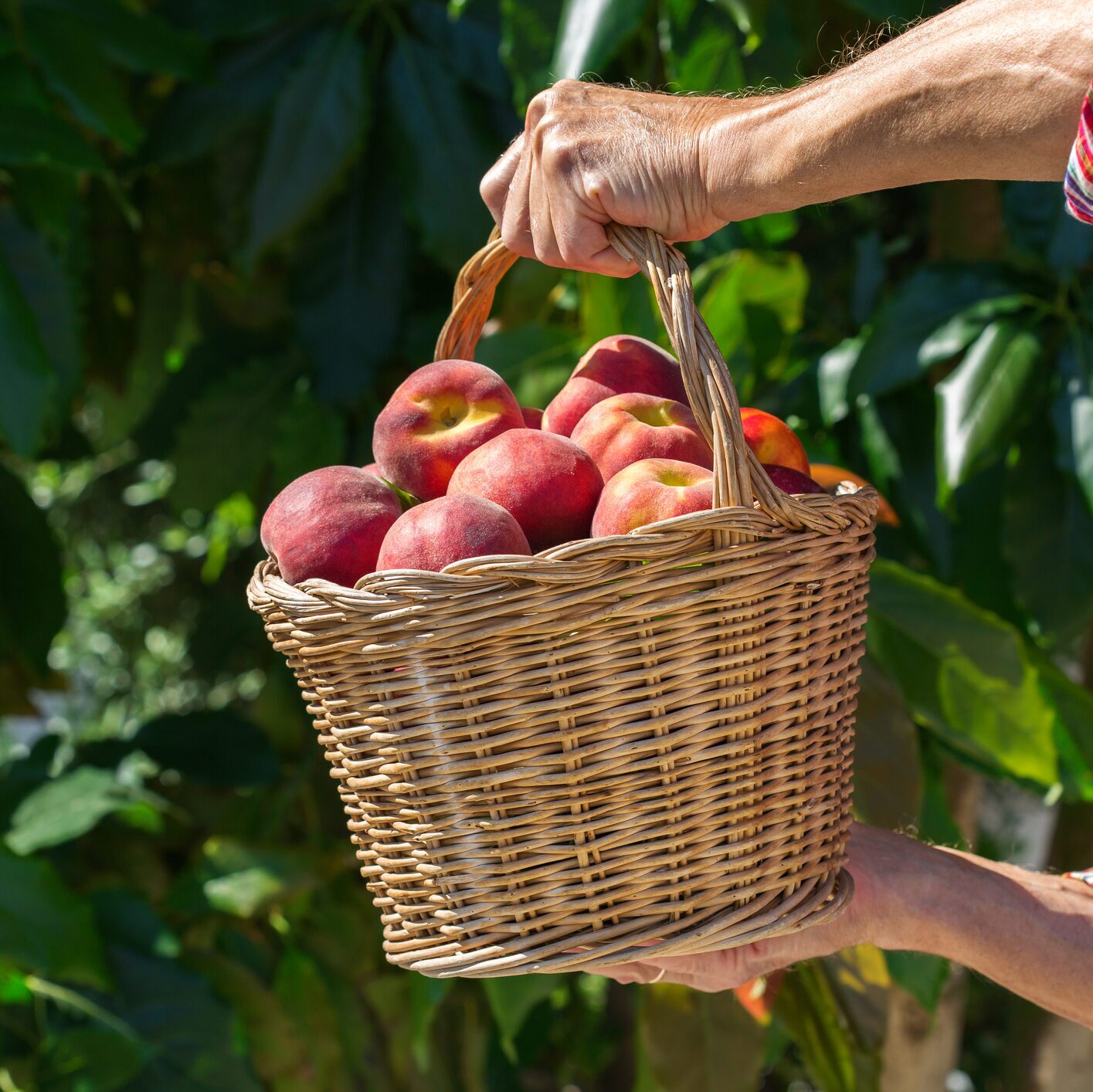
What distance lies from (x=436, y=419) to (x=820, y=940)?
514 millimetres

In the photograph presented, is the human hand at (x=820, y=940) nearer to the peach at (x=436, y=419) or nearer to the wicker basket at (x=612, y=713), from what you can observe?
the wicker basket at (x=612, y=713)

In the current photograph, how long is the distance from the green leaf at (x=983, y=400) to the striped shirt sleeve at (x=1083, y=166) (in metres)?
0.67

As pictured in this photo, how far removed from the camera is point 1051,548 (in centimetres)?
141

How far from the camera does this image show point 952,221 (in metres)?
1.79

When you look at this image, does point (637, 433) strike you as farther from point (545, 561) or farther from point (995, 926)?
point (995, 926)

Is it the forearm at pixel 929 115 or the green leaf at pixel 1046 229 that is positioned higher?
the forearm at pixel 929 115

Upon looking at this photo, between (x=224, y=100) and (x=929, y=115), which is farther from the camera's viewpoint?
(x=224, y=100)

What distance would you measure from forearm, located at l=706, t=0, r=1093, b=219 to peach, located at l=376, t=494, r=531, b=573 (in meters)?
0.26

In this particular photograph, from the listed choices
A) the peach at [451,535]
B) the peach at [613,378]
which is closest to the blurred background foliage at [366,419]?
the peach at [613,378]

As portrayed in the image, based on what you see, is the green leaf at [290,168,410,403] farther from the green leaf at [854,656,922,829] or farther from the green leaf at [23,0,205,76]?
the green leaf at [854,656,922,829]

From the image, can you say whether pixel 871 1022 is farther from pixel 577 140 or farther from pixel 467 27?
pixel 467 27

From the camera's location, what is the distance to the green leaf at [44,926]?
1.45m

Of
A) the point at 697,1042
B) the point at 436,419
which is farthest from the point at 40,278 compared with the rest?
the point at 697,1042

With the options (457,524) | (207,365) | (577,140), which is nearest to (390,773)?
(457,524)
